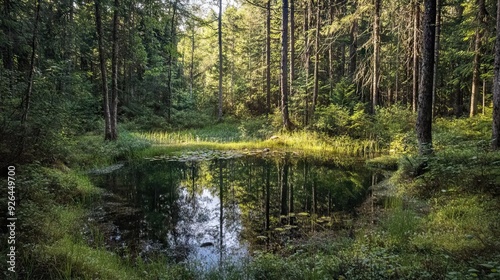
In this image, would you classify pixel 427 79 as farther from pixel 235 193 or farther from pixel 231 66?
pixel 231 66

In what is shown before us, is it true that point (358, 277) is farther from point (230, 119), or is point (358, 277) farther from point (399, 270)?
point (230, 119)

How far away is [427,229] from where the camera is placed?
4.87 meters

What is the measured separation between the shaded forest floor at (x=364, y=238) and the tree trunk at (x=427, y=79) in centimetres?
65

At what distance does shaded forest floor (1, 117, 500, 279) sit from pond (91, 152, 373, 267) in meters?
0.43

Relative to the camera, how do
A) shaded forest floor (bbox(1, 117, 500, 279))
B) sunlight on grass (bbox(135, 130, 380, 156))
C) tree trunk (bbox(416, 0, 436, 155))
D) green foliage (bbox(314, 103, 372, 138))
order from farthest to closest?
green foliage (bbox(314, 103, 372, 138)) → sunlight on grass (bbox(135, 130, 380, 156)) → tree trunk (bbox(416, 0, 436, 155)) → shaded forest floor (bbox(1, 117, 500, 279))

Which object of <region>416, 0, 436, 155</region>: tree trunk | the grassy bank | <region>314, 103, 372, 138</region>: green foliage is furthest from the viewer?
<region>314, 103, 372, 138</region>: green foliage

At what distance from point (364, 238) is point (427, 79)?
15.6ft

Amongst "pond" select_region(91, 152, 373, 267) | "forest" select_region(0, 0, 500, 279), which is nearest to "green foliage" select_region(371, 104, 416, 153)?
"forest" select_region(0, 0, 500, 279)

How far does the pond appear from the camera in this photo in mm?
5320

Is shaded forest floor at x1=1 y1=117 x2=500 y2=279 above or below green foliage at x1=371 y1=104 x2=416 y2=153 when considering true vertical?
below

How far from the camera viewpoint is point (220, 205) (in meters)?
7.55

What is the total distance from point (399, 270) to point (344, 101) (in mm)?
Result: 15934

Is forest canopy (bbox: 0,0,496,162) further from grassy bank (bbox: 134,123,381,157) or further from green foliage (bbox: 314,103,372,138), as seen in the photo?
grassy bank (bbox: 134,123,381,157)

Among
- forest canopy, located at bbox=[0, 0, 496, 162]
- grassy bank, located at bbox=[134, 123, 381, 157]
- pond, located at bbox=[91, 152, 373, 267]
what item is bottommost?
pond, located at bbox=[91, 152, 373, 267]
